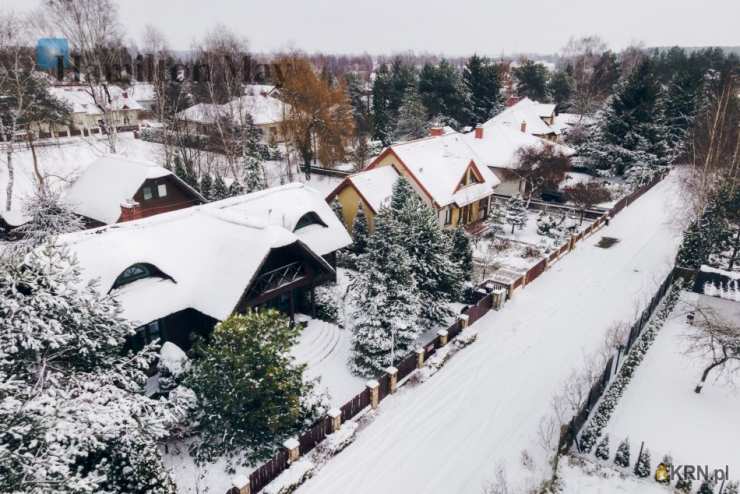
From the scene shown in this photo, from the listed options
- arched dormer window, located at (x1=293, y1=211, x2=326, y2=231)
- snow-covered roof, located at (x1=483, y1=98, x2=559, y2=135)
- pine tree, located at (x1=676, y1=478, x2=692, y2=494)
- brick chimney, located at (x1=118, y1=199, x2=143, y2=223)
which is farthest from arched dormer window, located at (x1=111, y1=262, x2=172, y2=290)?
snow-covered roof, located at (x1=483, y1=98, x2=559, y2=135)

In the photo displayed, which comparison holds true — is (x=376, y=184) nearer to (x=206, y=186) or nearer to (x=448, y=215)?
(x=448, y=215)

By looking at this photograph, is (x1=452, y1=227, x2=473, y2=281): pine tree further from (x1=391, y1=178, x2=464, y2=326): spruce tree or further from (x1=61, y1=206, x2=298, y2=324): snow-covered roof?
(x1=61, y1=206, x2=298, y2=324): snow-covered roof

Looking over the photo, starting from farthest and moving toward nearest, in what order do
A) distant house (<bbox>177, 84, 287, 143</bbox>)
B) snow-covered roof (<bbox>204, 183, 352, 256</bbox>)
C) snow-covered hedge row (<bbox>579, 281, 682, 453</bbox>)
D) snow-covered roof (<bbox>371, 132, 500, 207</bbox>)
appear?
distant house (<bbox>177, 84, 287, 143</bbox>) → snow-covered roof (<bbox>371, 132, 500, 207</bbox>) → snow-covered roof (<bbox>204, 183, 352, 256</bbox>) → snow-covered hedge row (<bbox>579, 281, 682, 453</bbox>)

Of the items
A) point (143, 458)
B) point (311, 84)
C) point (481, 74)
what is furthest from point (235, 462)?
point (481, 74)

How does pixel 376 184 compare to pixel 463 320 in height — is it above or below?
above

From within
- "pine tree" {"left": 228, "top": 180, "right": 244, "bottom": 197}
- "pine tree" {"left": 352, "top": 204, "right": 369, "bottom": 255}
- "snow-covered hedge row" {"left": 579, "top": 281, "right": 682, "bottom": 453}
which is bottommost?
"snow-covered hedge row" {"left": 579, "top": 281, "right": 682, "bottom": 453}

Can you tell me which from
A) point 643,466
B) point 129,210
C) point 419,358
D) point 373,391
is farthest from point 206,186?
point 643,466
